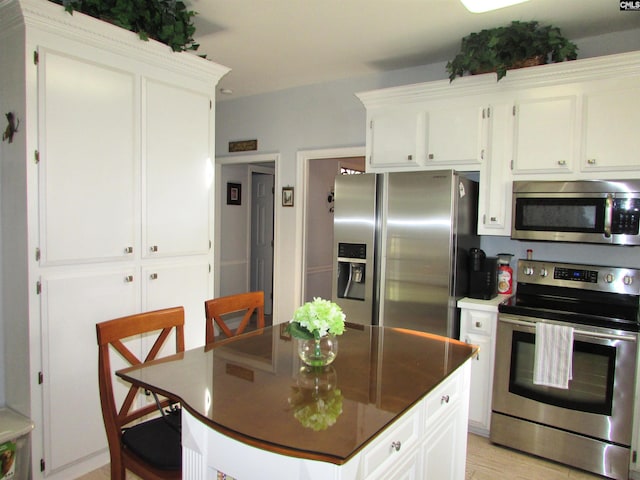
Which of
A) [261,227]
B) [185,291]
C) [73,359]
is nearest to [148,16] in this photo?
[185,291]

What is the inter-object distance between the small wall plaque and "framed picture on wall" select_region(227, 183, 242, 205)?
572 millimetres

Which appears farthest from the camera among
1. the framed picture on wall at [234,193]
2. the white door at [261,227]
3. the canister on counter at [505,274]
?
the white door at [261,227]

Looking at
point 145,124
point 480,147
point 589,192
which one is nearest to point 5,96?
point 145,124

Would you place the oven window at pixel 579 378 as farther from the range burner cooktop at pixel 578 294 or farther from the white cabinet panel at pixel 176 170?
the white cabinet panel at pixel 176 170

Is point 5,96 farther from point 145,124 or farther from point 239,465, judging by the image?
point 239,465

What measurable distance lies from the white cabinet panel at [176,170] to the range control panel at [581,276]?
89.5 inches

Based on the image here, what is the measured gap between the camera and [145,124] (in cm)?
269

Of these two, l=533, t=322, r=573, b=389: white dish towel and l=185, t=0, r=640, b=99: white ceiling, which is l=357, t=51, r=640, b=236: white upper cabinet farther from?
l=533, t=322, r=573, b=389: white dish towel

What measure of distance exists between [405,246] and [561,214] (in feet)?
3.27

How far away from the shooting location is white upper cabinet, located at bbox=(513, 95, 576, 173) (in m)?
2.79

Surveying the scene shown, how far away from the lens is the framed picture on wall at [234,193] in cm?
542

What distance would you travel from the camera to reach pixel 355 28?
3.05 m

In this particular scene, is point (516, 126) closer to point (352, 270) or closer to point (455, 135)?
point (455, 135)

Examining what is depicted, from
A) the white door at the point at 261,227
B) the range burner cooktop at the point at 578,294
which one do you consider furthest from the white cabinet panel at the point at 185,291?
the white door at the point at 261,227
